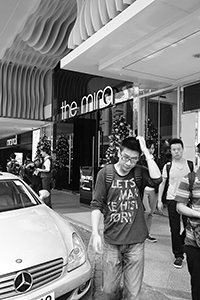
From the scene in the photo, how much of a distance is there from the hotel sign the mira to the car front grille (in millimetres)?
6540

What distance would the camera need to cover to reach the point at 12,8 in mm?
6887

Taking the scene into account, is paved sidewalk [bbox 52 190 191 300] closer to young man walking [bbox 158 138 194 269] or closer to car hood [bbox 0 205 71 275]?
young man walking [bbox 158 138 194 269]

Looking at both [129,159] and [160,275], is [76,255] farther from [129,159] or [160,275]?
[160,275]

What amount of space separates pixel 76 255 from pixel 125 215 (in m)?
0.71

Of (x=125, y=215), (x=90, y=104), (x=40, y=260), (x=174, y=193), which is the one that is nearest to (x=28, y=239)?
(x=40, y=260)

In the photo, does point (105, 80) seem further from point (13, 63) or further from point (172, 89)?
point (13, 63)

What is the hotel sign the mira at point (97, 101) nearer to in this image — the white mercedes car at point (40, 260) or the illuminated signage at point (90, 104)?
the illuminated signage at point (90, 104)

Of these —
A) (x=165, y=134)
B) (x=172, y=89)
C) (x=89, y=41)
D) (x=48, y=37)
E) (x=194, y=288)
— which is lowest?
(x=194, y=288)

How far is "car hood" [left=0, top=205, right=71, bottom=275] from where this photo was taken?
2338 millimetres

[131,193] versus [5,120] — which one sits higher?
[5,120]

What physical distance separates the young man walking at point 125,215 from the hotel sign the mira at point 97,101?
245 inches

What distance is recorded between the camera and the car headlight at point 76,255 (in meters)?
2.58

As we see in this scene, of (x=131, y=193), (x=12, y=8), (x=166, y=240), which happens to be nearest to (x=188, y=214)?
(x=131, y=193)

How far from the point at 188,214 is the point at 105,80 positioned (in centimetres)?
967
